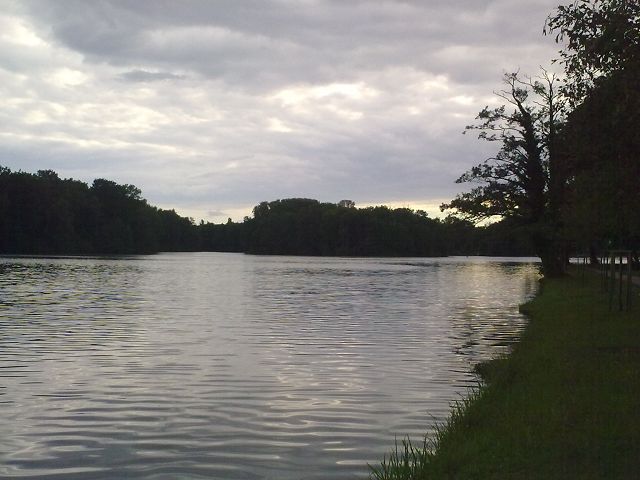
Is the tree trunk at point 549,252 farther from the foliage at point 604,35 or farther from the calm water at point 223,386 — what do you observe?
the foliage at point 604,35

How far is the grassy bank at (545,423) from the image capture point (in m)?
8.53

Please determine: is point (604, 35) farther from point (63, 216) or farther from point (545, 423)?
point (63, 216)

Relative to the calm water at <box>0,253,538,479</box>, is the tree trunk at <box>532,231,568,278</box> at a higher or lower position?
higher

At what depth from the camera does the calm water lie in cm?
1077

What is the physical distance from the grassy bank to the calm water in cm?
107

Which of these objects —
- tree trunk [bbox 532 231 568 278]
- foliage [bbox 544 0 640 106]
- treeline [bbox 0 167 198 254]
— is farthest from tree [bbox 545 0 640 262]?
treeline [bbox 0 167 198 254]

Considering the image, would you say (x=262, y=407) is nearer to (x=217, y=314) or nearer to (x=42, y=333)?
(x=42, y=333)

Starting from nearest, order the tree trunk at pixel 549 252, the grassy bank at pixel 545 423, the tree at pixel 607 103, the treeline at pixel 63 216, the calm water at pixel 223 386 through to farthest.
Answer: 1. the grassy bank at pixel 545 423
2. the calm water at pixel 223 386
3. the tree at pixel 607 103
4. the tree trunk at pixel 549 252
5. the treeline at pixel 63 216

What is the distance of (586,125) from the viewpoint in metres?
18.0

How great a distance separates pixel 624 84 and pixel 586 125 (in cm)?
404

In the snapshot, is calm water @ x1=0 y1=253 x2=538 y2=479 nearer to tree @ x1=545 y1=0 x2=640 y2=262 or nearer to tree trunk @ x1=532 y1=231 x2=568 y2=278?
tree @ x1=545 y1=0 x2=640 y2=262

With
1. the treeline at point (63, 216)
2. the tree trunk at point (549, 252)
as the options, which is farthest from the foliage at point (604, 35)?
the treeline at point (63, 216)

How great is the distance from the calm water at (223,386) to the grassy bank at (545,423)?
3.53 feet

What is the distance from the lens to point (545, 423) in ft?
34.0
